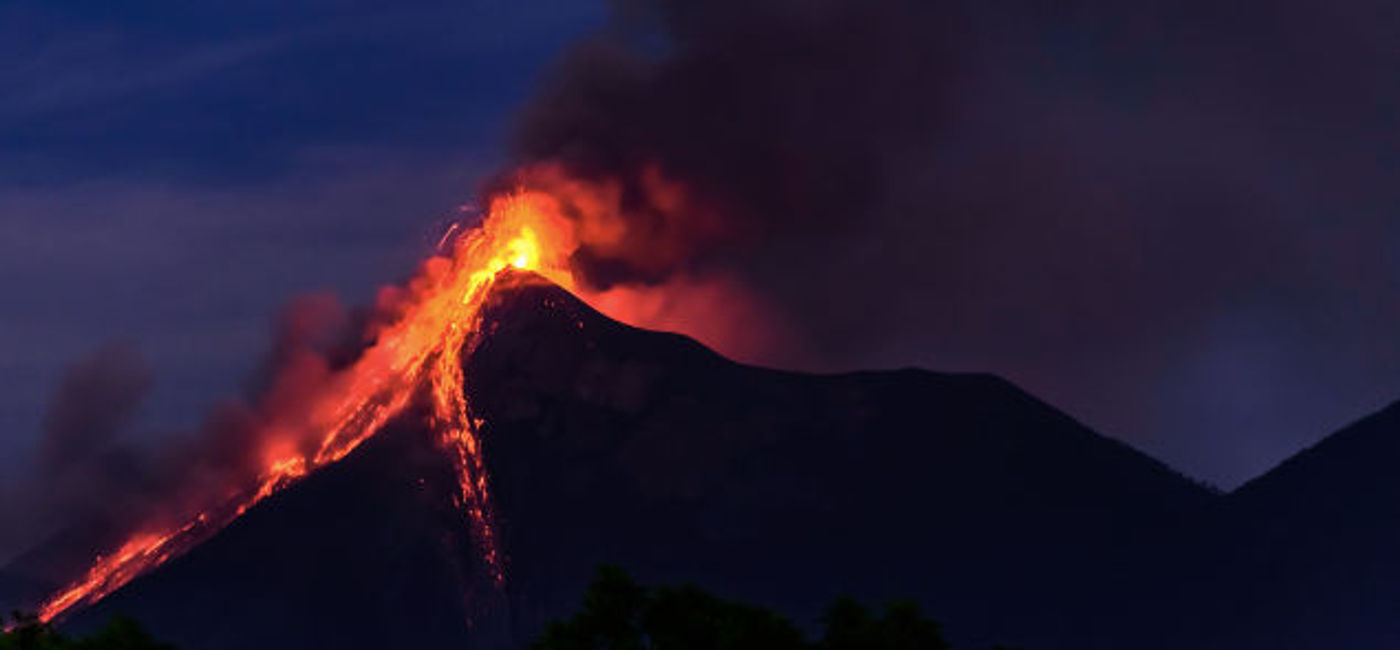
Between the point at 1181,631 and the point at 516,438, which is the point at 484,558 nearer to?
the point at 516,438

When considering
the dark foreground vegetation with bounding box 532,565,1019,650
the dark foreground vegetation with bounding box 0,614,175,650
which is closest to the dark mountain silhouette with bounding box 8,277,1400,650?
the dark foreground vegetation with bounding box 532,565,1019,650

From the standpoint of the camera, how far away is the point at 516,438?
194125mm

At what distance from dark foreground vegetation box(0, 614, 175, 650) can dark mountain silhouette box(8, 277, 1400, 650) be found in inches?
4880

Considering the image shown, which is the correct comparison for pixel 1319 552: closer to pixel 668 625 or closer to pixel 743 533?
pixel 743 533

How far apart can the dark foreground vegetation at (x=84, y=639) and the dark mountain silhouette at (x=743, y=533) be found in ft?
407

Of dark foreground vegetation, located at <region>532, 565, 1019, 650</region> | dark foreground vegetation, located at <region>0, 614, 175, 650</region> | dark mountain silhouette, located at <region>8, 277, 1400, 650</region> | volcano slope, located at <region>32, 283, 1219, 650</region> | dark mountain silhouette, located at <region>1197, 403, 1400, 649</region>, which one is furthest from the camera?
volcano slope, located at <region>32, 283, 1219, 650</region>

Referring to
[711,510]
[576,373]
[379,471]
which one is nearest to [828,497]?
[711,510]

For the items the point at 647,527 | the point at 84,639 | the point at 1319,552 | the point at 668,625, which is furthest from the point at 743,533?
the point at 84,639

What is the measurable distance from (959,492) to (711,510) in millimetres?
23454

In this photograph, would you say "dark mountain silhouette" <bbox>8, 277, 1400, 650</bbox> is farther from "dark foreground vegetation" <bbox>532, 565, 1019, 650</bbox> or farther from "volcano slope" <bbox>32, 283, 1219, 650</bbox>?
Result: "dark foreground vegetation" <bbox>532, 565, 1019, 650</bbox>

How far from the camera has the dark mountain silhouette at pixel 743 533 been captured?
178125mm

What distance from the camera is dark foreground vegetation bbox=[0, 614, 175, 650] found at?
47.3m

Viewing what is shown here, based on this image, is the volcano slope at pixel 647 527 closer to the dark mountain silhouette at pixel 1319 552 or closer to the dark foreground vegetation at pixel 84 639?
the dark mountain silhouette at pixel 1319 552

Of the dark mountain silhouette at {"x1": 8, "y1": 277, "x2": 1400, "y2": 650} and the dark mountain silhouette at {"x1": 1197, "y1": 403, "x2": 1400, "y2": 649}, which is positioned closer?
the dark mountain silhouette at {"x1": 1197, "y1": 403, "x2": 1400, "y2": 649}
